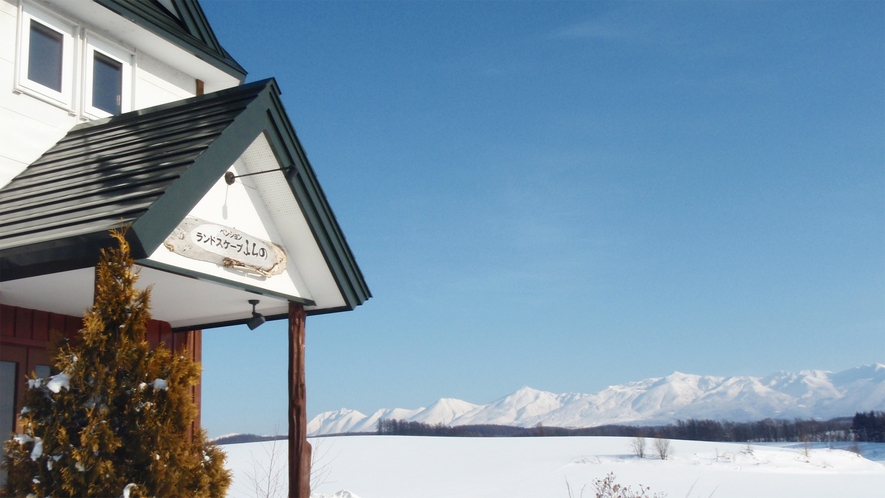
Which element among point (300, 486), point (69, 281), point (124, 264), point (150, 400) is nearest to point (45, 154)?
point (69, 281)

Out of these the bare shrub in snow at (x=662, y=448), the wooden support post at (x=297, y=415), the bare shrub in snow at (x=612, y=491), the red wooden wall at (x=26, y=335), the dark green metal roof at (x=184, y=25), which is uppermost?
the dark green metal roof at (x=184, y=25)

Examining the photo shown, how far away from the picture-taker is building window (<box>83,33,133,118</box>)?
28.3 feet

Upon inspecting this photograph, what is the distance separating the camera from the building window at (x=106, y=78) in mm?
8617

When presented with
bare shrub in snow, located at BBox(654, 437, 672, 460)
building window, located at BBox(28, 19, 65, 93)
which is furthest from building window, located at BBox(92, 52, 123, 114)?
bare shrub in snow, located at BBox(654, 437, 672, 460)

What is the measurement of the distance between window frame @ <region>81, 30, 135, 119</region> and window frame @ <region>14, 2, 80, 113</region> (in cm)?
13

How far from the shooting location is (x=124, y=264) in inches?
206

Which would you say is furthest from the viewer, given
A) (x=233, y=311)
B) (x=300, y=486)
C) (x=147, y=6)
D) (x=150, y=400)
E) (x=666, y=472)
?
(x=666, y=472)

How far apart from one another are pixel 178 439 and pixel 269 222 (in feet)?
9.12

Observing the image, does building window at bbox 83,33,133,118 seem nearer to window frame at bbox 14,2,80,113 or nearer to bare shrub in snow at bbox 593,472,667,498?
window frame at bbox 14,2,80,113

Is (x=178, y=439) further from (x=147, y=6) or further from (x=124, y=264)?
(x=147, y=6)

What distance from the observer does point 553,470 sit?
27812mm

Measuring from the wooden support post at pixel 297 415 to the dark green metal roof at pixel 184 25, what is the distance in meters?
4.06

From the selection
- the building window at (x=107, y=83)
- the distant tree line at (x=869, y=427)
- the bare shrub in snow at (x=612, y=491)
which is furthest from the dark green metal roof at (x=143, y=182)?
the distant tree line at (x=869, y=427)

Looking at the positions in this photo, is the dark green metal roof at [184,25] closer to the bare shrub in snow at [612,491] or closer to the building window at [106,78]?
the building window at [106,78]
